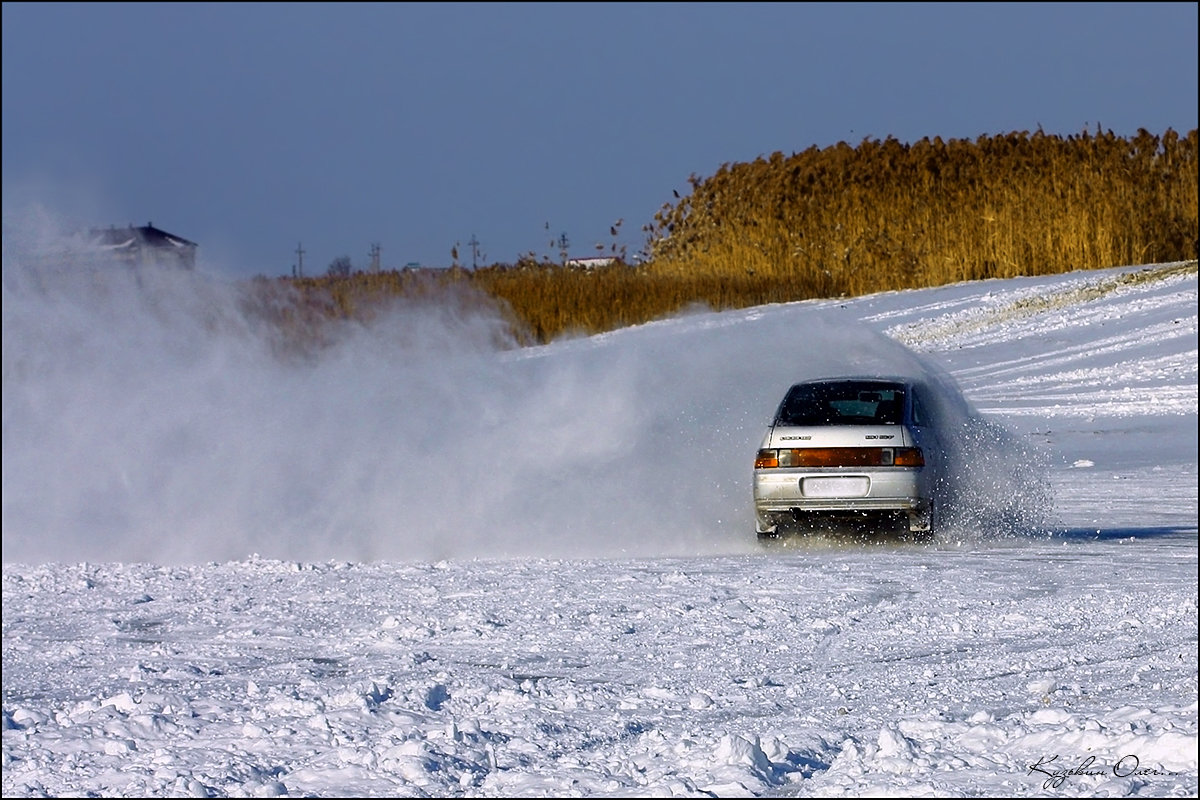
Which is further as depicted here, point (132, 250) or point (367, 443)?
point (132, 250)

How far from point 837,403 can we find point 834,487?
1.33 metres

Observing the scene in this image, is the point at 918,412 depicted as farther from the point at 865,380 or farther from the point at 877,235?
the point at 877,235

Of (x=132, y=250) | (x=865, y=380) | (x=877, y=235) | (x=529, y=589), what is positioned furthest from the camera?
(x=877, y=235)

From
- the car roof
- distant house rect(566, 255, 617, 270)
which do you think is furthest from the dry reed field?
the car roof

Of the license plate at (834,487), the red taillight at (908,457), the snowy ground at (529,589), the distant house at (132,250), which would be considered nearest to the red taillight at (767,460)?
the license plate at (834,487)

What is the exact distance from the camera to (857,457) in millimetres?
12469

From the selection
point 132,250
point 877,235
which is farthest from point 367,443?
point 877,235

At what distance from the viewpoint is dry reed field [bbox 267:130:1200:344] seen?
32.3m

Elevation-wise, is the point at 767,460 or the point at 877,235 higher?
the point at 877,235

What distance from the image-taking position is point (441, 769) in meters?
5.85

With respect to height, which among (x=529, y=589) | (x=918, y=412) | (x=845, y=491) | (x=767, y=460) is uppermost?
(x=918, y=412)

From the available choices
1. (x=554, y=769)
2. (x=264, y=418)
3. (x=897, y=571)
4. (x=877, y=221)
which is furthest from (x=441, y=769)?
(x=877, y=221)

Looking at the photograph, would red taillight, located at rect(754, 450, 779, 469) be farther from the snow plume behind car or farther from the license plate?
the snow plume behind car

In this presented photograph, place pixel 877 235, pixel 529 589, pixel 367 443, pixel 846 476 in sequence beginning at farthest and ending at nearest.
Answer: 1. pixel 877 235
2. pixel 367 443
3. pixel 846 476
4. pixel 529 589
